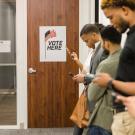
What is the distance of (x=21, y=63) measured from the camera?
521 centimetres

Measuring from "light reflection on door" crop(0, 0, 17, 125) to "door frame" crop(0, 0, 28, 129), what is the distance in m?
0.08

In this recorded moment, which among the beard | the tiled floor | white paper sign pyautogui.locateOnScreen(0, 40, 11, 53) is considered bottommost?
the tiled floor

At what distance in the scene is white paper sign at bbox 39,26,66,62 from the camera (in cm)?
522

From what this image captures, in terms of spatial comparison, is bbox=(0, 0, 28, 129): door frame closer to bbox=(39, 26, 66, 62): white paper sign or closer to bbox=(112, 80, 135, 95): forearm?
bbox=(39, 26, 66, 62): white paper sign

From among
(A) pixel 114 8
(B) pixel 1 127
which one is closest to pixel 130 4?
(A) pixel 114 8

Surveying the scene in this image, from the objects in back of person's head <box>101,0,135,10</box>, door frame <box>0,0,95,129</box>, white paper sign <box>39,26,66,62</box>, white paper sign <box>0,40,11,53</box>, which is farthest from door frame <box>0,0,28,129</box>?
back of person's head <box>101,0,135,10</box>

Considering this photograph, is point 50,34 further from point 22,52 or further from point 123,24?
point 123,24

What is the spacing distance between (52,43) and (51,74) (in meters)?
0.46

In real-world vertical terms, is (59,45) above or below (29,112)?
above

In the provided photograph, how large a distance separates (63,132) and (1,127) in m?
0.96

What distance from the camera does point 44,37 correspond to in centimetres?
523

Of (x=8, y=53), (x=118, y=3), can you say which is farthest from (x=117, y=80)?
(x=8, y=53)

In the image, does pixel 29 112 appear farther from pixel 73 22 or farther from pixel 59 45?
pixel 73 22

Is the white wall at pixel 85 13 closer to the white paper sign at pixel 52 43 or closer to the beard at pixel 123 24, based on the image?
the white paper sign at pixel 52 43
